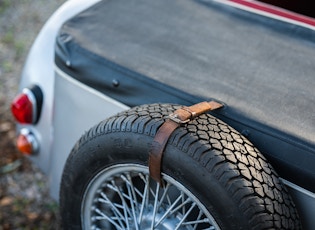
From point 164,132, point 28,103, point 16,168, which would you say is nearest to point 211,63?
point 164,132

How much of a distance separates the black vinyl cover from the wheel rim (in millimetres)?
257

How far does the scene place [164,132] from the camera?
1.47 metres

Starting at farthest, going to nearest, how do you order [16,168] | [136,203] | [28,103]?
[16,168]
[28,103]
[136,203]

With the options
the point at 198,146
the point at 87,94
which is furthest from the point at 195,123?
the point at 87,94

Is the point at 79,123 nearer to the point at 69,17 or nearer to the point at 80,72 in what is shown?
the point at 80,72

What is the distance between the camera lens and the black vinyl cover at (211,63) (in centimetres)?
154

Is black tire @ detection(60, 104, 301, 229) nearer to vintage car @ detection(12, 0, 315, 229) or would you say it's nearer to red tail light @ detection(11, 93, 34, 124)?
vintage car @ detection(12, 0, 315, 229)

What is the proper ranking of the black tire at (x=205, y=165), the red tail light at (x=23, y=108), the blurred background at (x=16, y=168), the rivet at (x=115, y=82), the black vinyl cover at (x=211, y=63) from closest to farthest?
the black tire at (x=205, y=165) → the black vinyl cover at (x=211, y=63) → the rivet at (x=115, y=82) → the red tail light at (x=23, y=108) → the blurred background at (x=16, y=168)

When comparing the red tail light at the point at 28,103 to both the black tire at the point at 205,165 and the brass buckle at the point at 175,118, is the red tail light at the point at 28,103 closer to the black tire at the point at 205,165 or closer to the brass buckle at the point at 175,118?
the black tire at the point at 205,165

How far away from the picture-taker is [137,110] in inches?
63.1

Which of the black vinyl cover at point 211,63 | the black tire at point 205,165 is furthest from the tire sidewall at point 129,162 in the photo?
the black vinyl cover at point 211,63

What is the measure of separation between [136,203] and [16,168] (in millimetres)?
1447

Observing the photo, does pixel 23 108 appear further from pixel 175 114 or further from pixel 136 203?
pixel 175 114

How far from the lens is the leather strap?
147cm
